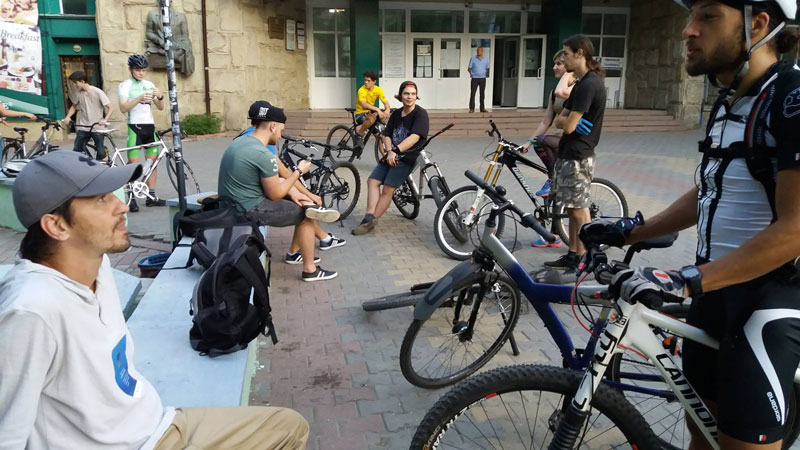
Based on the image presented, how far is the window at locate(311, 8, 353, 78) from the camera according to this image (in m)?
19.9

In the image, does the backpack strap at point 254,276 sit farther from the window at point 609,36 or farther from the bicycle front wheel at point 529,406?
the window at point 609,36

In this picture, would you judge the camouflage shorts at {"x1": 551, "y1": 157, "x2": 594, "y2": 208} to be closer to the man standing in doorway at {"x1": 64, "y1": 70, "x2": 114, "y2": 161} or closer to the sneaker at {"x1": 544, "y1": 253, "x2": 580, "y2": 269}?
the sneaker at {"x1": 544, "y1": 253, "x2": 580, "y2": 269}

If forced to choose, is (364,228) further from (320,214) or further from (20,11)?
(20,11)

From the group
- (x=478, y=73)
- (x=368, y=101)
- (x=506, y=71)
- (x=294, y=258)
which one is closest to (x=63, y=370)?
(x=294, y=258)

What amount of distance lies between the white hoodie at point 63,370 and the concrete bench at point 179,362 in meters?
0.77

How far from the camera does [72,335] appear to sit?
62.4 inches

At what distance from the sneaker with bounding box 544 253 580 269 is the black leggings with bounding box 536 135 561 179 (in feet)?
3.25

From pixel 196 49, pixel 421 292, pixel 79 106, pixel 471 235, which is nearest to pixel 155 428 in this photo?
pixel 421 292

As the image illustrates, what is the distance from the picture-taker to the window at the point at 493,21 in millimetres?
20625

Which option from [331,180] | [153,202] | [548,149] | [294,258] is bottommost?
[294,258]

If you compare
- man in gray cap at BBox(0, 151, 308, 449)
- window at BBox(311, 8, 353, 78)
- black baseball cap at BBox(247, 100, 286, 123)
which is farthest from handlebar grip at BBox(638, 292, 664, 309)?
window at BBox(311, 8, 353, 78)

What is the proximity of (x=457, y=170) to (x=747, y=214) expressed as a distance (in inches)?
358

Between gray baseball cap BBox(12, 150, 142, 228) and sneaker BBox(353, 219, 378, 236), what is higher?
gray baseball cap BBox(12, 150, 142, 228)

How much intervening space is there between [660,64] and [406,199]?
16.0 metres
